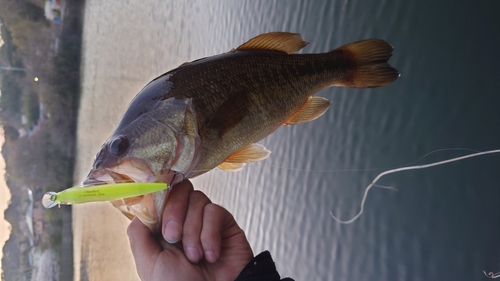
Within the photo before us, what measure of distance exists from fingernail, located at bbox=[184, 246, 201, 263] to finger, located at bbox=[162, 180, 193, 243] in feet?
0.14

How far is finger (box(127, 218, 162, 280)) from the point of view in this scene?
917 mm

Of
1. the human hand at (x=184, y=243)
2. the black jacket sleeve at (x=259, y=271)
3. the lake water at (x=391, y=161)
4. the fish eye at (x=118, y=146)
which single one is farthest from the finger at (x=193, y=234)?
the lake water at (x=391, y=161)

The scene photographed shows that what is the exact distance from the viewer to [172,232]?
35.2 inches

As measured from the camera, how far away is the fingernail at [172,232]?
89 cm

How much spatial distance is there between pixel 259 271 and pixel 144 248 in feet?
1.11

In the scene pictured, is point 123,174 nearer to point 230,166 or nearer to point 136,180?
point 136,180

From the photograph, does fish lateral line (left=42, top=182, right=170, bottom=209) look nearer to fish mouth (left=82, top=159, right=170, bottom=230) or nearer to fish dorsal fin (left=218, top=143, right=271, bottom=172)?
fish mouth (left=82, top=159, right=170, bottom=230)

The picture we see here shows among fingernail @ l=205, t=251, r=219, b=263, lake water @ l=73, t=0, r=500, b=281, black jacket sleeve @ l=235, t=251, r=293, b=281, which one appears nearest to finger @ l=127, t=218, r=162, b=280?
fingernail @ l=205, t=251, r=219, b=263

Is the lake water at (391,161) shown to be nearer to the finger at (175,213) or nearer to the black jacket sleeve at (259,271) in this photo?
the black jacket sleeve at (259,271)

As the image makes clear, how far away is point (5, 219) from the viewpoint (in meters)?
7.51

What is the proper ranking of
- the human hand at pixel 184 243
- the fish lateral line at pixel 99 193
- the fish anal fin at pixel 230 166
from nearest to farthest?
1. the fish lateral line at pixel 99 193
2. the human hand at pixel 184 243
3. the fish anal fin at pixel 230 166

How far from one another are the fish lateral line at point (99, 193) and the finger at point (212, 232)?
0.18 m

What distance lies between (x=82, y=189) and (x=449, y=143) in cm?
206

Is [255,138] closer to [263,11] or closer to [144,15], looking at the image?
[263,11]
